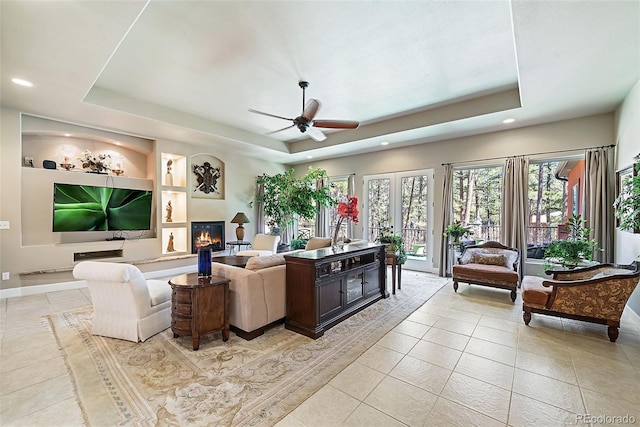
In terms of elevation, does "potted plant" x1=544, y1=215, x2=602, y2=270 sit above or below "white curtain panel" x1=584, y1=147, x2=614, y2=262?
below

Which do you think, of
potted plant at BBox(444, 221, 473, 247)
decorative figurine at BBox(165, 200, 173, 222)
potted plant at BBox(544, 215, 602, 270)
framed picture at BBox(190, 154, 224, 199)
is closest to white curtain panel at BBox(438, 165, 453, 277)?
potted plant at BBox(444, 221, 473, 247)

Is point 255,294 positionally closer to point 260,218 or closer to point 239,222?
point 239,222

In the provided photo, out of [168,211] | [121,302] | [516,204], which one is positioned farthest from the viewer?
[168,211]

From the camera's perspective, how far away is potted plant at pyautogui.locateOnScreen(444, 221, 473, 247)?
5.51 m

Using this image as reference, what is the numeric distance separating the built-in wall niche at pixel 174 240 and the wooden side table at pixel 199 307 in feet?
13.4

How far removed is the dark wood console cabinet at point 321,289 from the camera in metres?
3.01

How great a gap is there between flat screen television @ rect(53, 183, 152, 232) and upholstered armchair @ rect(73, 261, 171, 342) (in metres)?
2.84

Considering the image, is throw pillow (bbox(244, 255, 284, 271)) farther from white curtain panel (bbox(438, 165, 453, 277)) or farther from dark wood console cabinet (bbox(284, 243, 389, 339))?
white curtain panel (bbox(438, 165, 453, 277))

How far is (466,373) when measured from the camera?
7.70ft

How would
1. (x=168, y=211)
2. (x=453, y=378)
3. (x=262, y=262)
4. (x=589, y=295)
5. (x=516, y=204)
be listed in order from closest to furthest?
(x=453, y=378), (x=589, y=295), (x=262, y=262), (x=516, y=204), (x=168, y=211)

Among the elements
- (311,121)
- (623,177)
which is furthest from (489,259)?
(311,121)

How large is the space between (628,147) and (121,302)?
21.6 feet

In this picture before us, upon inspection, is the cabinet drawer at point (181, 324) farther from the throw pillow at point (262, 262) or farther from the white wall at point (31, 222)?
the white wall at point (31, 222)

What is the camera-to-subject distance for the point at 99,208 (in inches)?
205
